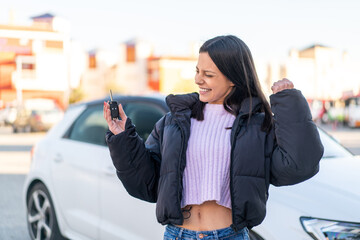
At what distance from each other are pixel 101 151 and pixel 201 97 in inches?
88.4

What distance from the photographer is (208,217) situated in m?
2.35

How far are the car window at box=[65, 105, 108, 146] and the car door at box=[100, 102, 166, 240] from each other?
437 millimetres

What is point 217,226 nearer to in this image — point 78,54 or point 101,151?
point 101,151

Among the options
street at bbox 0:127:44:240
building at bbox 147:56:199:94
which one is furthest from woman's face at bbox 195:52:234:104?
building at bbox 147:56:199:94

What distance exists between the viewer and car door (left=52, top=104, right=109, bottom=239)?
174 inches

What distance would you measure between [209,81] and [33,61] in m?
54.9

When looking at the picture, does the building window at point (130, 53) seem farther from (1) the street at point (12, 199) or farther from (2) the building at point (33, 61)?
(1) the street at point (12, 199)

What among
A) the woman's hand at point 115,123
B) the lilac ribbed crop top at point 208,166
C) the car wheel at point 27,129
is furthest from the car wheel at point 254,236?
the car wheel at point 27,129

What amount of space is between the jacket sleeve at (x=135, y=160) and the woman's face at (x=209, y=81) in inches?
Answer: 10.6

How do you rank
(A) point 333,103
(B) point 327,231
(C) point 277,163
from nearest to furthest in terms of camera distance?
(C) point 277,163 < (B) point 327,231 < (A) point 333,103

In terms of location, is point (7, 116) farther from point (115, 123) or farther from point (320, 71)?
point (320, 71)

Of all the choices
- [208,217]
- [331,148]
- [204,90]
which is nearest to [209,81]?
[204,90]

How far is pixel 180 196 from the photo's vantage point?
2.33 metres

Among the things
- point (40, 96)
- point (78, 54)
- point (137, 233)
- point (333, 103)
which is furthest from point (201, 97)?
point (78, 54)
